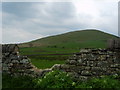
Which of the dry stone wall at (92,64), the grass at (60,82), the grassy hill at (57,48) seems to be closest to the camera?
the grass at (60,82)

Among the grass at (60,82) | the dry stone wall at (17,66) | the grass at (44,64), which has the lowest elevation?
the grass at (44,64)

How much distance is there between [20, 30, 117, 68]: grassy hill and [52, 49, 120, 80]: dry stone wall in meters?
7.99

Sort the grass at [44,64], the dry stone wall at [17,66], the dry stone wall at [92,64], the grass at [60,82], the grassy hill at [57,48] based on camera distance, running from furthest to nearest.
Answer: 1. the grassy hill at [57,48]
2. the grass at [44,64]
3. the dry stone wall at [17,66]
4. the dry stone wall at [92,64]
5. the grass at [60,82]

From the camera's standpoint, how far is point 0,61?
905cm

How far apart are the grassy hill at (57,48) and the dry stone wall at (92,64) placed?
7988 millimetres

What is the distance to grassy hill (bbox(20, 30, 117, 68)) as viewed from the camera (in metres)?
23.7

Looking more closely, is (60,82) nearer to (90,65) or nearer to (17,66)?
(90,65)

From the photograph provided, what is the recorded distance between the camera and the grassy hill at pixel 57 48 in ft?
77.9

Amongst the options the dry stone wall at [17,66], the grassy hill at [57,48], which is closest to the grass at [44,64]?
the grassy hill at [57,48]

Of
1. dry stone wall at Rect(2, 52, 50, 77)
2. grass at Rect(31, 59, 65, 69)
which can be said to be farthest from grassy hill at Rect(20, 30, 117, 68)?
dry stone wall at Rect(2, 52, 50, 77)

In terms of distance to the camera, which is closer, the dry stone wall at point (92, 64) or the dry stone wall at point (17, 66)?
the dry stone wall at point (92, 64)

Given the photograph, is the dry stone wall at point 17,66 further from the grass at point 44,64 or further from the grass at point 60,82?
the grass at point 44,64

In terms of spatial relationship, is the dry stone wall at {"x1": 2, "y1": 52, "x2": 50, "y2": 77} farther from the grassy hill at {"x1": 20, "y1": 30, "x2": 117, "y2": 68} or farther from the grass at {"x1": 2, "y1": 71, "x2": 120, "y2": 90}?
the grassy hill at {"x1": 20, "y1": 30, "x2": 117, "y2": 68}

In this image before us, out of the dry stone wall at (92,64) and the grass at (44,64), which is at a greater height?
the dry stone wall at (92,64)
